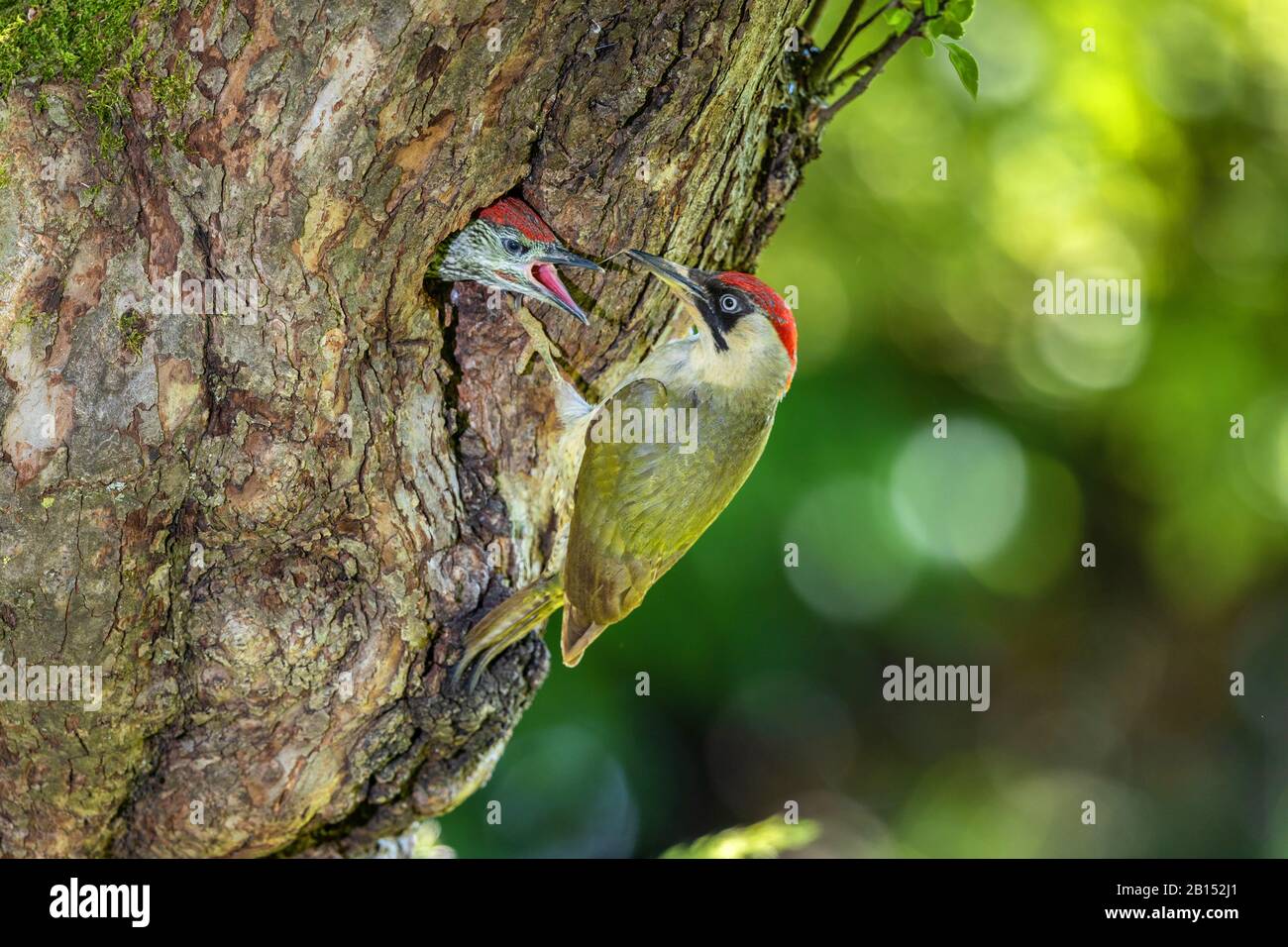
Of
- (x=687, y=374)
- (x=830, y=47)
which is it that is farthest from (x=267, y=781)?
(x=830, y=47)

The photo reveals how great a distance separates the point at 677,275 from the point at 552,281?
0.28m

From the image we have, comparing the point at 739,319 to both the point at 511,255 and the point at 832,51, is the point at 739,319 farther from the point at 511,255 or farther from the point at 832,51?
the point at 832,51

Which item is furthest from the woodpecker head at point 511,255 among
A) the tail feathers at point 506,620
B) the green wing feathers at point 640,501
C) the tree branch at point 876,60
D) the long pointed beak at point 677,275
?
the tree branch at point 876,60

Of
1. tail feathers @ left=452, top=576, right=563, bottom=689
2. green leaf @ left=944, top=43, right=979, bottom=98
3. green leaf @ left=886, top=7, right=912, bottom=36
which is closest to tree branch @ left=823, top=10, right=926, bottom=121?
green leaf @ left=886, top=7, right=912, bottom=36

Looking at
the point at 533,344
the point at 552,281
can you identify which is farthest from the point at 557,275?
the point at 533,344

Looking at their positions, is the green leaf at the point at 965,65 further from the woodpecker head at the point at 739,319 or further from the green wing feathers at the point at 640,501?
the green wing feathers at the point at 640,501

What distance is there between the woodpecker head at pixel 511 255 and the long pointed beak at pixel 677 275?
4.6 inches

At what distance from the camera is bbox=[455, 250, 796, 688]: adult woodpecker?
8.19ft

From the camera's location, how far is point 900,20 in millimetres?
2363

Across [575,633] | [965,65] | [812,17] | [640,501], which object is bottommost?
[575,633]

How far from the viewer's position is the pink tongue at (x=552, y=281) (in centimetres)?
243

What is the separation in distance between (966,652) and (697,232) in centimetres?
459

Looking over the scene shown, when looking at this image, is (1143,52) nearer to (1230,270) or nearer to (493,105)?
(1230,270)

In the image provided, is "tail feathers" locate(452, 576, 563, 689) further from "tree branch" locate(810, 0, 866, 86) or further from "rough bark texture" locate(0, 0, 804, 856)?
"tree branch" locate(810, 0, 866, 86)
